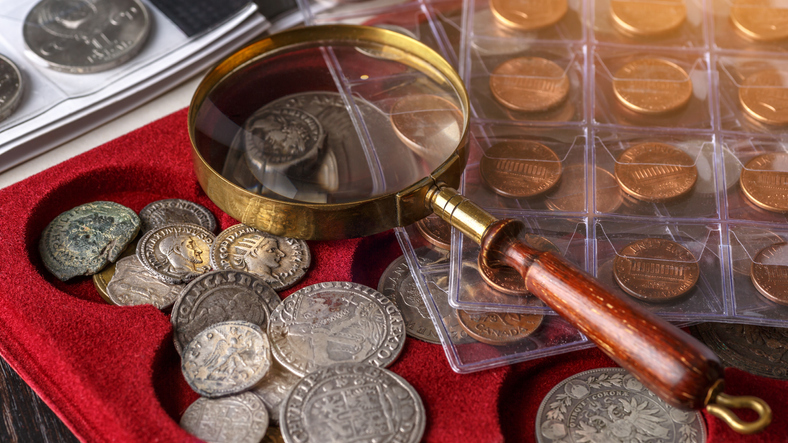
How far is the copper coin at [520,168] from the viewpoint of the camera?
5.41 ft

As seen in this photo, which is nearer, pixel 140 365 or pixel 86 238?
pixel 140 365

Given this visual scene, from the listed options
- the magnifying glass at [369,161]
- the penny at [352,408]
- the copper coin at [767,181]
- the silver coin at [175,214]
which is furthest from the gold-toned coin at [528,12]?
the penny at [352,408]

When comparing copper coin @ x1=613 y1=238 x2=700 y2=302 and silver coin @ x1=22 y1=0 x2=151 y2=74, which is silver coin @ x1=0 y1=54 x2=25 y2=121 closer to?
silver coin @ x1=22 y1=0 x2=151 y2=74

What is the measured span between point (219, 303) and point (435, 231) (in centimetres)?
52

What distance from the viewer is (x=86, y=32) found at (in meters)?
2.08

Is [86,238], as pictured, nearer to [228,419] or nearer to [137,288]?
[137,288]

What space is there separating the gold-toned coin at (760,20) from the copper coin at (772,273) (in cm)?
77

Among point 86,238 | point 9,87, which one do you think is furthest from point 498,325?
point 9,87

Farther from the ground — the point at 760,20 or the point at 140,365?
the point at 760,20

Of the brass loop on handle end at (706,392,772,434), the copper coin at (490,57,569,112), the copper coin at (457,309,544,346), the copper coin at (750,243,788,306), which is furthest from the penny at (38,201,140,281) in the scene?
the copper coin at (750,243,788,306)

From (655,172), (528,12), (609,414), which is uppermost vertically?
(528,12)

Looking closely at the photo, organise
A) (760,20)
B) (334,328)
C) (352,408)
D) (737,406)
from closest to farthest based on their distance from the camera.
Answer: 1. (737,406)
2. (352,408)
3. (334,328)
4. (760,20)

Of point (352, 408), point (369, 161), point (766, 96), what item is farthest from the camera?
point (766, 96)

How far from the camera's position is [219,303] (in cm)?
152
